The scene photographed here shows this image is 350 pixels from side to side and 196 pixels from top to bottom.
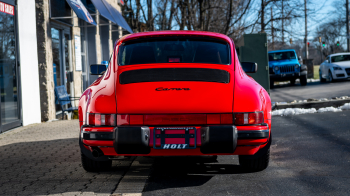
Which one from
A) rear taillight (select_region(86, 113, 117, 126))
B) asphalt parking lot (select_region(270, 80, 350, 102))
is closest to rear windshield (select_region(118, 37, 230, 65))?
rear taillight (select_region(86, 113, 117, 126))

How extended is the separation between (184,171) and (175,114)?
48.5 inches

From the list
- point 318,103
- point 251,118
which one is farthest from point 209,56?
point 318,103

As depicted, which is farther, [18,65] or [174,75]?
[18,65]

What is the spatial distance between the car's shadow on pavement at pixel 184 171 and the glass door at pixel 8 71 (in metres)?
4.45

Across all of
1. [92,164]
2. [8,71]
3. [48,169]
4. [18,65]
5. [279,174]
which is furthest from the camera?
[18,65]

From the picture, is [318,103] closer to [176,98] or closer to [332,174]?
[332,174]

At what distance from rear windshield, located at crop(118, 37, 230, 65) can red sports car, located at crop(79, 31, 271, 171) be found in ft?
0.94

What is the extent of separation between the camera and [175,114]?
411 cm

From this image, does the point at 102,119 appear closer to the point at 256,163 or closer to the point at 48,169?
the point at 48,169

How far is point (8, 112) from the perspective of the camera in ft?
30.1

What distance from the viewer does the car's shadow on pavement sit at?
14.8 feet

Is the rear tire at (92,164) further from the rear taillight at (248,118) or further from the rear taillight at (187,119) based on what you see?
the rear taillight at (248,118)

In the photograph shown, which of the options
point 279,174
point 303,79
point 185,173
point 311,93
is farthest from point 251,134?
point 303,79

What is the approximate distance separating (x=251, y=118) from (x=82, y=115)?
67.6 inches
